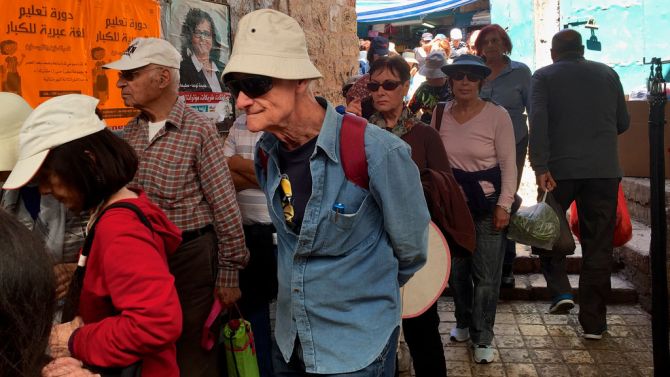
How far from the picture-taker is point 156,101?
3320 millimetres

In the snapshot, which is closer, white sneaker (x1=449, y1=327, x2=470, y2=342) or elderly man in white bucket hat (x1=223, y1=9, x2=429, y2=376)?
elderly man in white bucket hat (x1=223, y1=9, x2=429, y2=376)

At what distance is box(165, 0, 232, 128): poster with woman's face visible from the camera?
13.8 ft

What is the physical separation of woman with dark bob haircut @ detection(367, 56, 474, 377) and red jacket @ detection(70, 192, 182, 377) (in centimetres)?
Result: 164

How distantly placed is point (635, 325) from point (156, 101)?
13.4ft

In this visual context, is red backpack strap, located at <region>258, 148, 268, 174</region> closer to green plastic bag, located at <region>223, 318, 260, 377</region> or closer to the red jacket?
the red jacket

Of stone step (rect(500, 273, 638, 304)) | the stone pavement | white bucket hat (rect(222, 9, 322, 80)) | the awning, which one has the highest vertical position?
the awning

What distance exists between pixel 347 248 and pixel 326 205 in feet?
0.54

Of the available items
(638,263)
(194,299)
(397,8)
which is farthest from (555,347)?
(397,8)

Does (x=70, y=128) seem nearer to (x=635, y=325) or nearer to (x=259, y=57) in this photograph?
(x=259, y=57)

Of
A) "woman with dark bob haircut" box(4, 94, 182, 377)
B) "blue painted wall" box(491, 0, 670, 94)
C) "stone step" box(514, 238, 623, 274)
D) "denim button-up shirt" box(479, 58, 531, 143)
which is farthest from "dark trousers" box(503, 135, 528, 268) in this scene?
"blue painted wall" box(491, 0, 670, 94)

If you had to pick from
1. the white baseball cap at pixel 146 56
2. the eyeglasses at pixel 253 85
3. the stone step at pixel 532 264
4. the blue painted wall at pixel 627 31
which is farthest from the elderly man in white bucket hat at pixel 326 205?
the blue painted wall at pixel 627 31

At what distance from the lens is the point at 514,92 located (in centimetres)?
568

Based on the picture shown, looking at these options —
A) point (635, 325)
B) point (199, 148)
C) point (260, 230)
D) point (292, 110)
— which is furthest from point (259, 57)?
point (635, 325)

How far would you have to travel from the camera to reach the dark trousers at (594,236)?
196 inches
